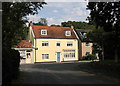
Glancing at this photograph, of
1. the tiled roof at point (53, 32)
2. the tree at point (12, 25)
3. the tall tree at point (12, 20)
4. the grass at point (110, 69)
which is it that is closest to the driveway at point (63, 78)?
the grass at point (110, 69)

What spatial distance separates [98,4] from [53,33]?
28599mm

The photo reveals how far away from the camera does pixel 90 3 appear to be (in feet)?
56.0

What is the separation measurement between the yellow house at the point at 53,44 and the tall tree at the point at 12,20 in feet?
90.2

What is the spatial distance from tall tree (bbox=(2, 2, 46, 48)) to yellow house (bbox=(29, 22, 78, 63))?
27480mm

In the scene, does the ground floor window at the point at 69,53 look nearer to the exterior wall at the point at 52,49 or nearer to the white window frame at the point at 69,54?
the white window frame at the point at 69,54

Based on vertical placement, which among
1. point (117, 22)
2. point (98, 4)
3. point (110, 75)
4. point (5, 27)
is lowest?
point (110, 75)

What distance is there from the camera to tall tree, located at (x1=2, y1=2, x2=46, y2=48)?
11.0 m

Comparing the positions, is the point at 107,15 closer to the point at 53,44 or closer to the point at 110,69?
the point at 110,69

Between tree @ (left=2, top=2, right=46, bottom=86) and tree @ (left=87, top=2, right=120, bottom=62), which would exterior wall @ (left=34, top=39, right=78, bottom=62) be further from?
tree @ (left=2, top=2, right=46, bottom=86)

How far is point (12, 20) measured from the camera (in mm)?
12336

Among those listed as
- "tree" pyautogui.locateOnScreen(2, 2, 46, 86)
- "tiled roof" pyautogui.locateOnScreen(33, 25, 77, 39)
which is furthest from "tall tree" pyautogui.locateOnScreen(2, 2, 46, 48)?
"tiled roof" pyautogui.locateOnScreen(33, 25, 77, 39)

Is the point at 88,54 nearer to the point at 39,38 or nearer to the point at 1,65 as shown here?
the point at 39,38

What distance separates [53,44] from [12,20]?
31040mm

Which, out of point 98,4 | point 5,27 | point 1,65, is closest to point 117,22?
point 98,4
